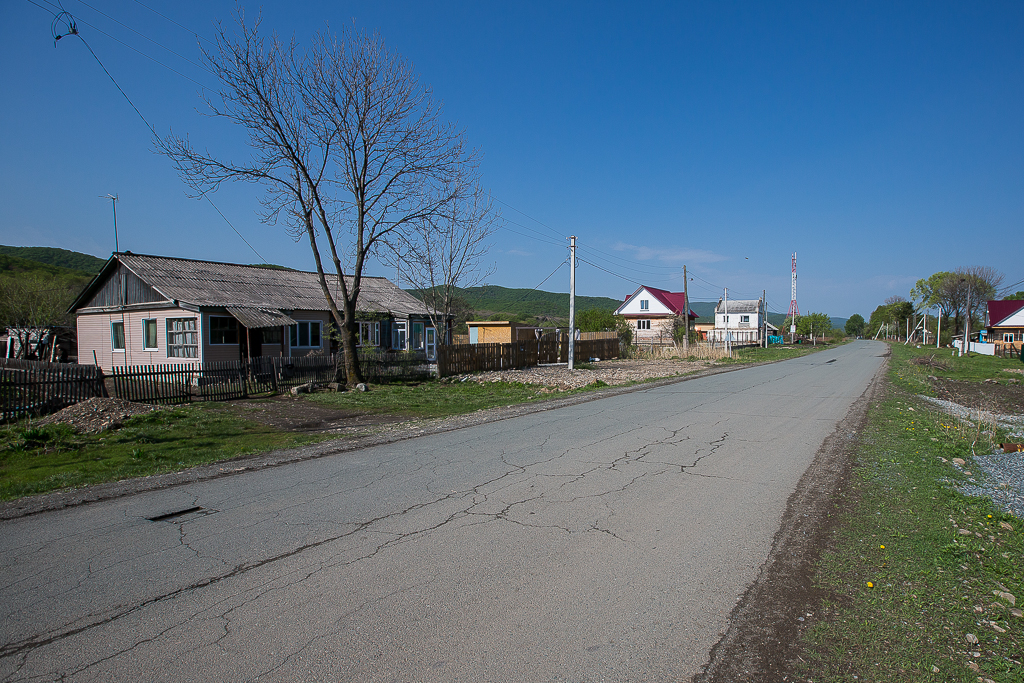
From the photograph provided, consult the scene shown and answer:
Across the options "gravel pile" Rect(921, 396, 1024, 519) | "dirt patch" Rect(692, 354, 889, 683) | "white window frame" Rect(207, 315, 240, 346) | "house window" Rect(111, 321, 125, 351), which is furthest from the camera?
"house window" Rect(111, 321, 125, 351)

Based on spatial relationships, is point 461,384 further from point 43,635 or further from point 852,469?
point 43,635

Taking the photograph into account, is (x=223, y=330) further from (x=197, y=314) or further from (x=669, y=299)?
(x=669, y=299)

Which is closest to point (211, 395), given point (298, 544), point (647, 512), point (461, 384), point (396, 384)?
point (396, 384)

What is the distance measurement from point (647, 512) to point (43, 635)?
483cm

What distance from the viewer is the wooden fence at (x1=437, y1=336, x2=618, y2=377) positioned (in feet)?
75.3

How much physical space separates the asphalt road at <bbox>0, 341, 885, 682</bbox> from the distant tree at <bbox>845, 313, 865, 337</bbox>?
192546mm

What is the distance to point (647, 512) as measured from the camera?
5.69 metres

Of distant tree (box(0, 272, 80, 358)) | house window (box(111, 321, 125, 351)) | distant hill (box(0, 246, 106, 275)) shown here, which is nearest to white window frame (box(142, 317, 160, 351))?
house window (box(111, 321, 125, 351))

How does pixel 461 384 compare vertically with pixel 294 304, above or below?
below

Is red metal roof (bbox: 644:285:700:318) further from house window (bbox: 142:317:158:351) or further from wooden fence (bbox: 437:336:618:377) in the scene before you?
house window (bbox: 142:317:158:351)

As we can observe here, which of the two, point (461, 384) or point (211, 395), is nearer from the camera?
point (211, 395)

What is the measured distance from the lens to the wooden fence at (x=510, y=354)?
904 inches

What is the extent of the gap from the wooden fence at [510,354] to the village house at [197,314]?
4.58 m

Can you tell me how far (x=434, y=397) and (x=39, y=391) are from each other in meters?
9.69
